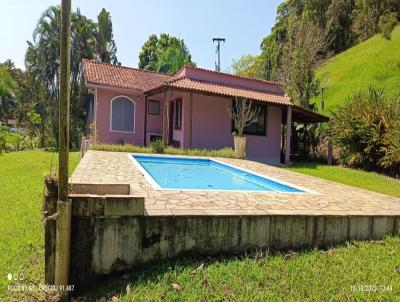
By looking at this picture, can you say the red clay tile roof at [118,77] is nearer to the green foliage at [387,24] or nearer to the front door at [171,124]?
the front door at [171,124]

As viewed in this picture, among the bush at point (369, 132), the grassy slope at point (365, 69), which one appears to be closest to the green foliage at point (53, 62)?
the bush at point (369, 132)

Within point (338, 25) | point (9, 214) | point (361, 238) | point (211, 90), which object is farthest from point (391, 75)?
point (9, 214)

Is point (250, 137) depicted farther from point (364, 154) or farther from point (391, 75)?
point (391, 75)

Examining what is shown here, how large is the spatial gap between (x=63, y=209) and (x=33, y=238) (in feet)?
6.18

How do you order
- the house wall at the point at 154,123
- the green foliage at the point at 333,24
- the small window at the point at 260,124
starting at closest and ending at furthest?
the small window at the point at 260,124
the house wall at the point at 154,123
the green foliage at the point at 333,24

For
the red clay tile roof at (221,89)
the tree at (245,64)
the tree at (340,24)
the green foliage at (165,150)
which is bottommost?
the green foliage at (165,150)

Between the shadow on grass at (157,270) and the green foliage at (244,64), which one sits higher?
the green foliage at (244,64)

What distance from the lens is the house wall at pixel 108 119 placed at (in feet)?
56.5

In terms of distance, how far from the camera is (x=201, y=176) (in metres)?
10.4

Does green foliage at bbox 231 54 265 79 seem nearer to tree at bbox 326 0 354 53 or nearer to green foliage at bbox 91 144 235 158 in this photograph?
tree at bbox 326 0 354 53

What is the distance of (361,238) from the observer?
15.6 feet

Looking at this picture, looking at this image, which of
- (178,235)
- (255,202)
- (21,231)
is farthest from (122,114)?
(178,235)

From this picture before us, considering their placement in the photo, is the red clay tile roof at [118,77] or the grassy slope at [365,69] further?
the grassy slope at [365,69]

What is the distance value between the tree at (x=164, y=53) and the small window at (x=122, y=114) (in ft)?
77.3
